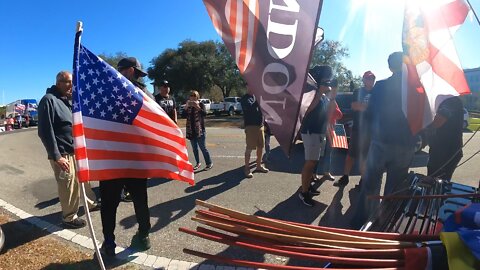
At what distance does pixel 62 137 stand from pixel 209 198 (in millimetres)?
2493

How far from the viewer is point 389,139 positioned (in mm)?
3807

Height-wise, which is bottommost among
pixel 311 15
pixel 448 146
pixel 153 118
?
pixel 448 146

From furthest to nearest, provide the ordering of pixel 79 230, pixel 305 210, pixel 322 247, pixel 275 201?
→ pixel 275 201, pixel 305 210, pixel 79 230, pixel 322 247

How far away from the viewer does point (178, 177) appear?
11.1 ft

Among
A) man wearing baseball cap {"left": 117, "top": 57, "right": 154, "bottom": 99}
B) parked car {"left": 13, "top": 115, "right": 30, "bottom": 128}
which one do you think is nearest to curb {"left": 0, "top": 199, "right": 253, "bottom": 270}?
man wearing baseball cap {"left": 117, "top": 57, "right": 154, "bottom": 99}

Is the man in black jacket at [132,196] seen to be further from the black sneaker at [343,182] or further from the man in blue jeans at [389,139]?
the black sneaker at [343,182]

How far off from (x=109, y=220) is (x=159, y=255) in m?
0.64

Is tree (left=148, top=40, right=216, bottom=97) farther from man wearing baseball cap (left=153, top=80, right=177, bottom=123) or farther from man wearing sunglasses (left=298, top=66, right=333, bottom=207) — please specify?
man wearing sunglasses (left=298, top=66, right=333, bottom=207)

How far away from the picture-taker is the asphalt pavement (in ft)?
13.5

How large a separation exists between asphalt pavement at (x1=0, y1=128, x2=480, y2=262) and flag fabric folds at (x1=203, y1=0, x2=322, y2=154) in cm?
188

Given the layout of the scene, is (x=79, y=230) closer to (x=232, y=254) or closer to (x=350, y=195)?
(x=232, y=254)

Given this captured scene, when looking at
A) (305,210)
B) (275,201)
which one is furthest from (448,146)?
(275,201)

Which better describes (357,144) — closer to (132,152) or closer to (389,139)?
(389,139)

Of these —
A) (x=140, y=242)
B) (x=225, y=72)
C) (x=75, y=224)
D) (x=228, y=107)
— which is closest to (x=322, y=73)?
(x=140, y=242)
